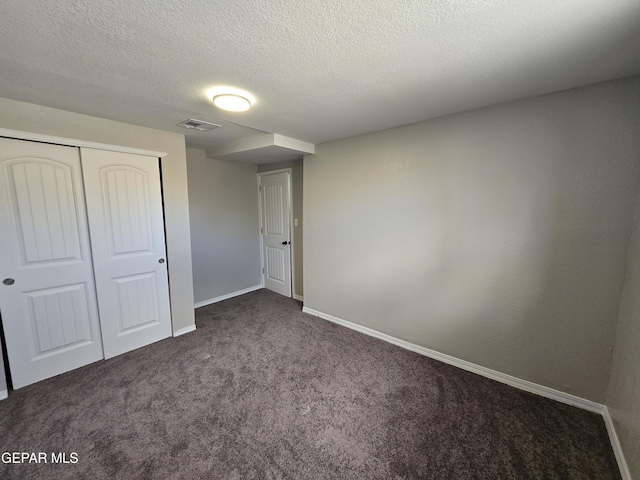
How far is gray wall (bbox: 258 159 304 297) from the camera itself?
12.8 ft

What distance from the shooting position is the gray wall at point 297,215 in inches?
154

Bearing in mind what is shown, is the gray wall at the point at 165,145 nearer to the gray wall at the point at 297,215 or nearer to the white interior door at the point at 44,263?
the white interior door at the point at 44,263

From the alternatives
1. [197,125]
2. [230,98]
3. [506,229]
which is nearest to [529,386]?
[506,229]

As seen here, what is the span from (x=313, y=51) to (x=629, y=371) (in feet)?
8.21

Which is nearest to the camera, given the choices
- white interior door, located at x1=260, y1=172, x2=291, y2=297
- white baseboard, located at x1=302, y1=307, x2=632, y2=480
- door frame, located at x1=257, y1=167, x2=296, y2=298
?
white baseboard, located at x1=302, y1=307, x2=632, y2=480

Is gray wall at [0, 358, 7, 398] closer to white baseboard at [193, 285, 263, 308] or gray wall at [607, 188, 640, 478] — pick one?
white baseboard at [193, 285, 263, 308]

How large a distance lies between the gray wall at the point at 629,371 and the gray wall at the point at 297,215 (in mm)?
3171

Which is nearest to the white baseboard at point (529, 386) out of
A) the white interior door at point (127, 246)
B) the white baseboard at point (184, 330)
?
the white baseboard at point (184, 330)

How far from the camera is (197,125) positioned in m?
2.54

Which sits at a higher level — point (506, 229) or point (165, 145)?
→ point (165, 145)

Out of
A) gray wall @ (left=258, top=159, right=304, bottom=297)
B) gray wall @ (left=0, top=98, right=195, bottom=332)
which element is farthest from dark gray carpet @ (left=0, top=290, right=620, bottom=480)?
gray wall @ (left=258, top=159, right=304, bottom=297)

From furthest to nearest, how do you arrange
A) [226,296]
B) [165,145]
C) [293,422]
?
[226,296]
[165,145]
[293,422]

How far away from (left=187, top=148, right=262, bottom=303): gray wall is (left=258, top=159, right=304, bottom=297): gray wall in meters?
0.63

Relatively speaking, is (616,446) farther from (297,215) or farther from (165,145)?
(165,145)
